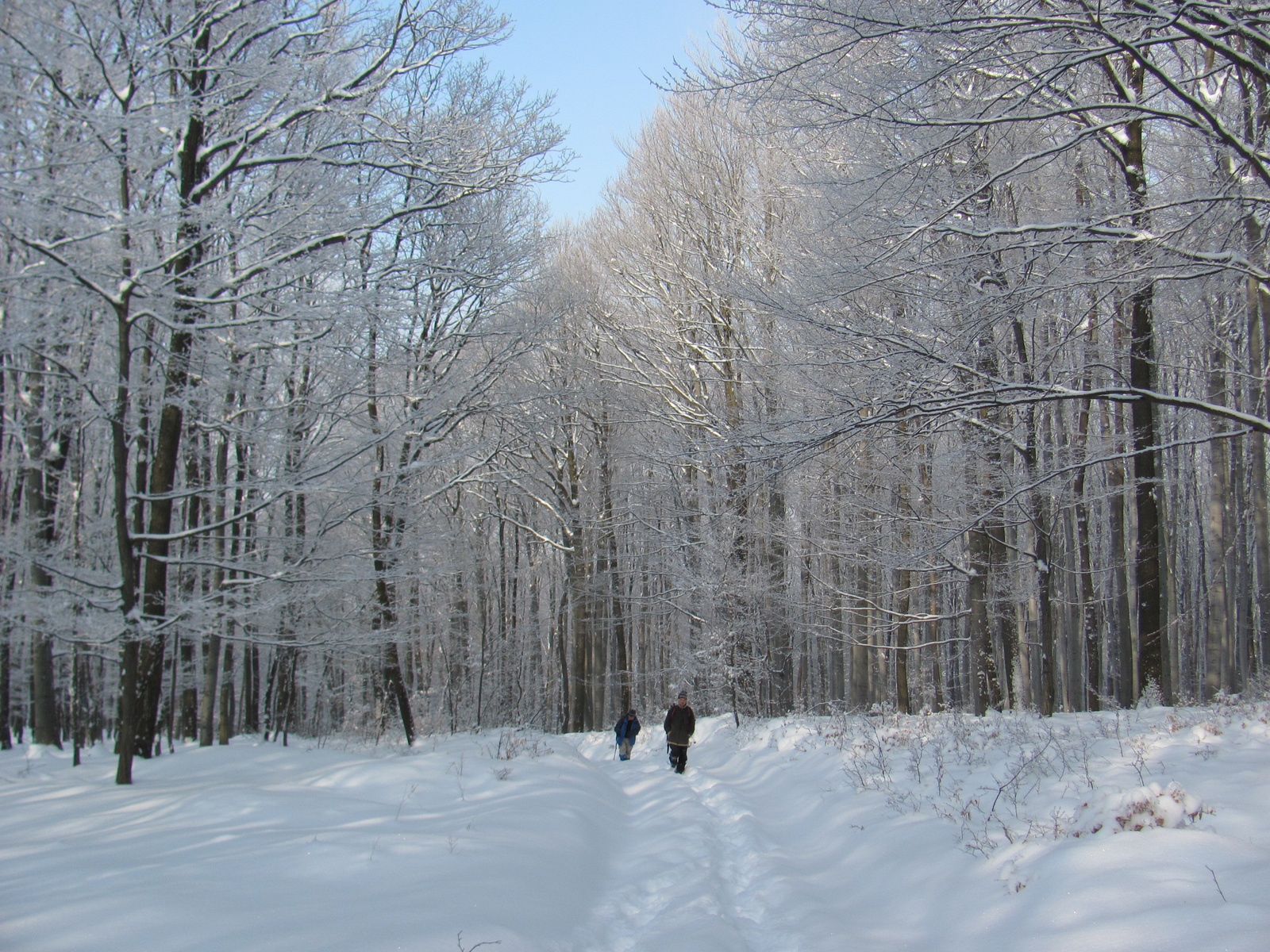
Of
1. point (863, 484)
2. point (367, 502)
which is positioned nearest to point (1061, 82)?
Answer: point (863, 484)

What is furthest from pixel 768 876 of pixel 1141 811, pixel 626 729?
pixel 626 729

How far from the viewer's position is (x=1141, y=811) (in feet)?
14.6

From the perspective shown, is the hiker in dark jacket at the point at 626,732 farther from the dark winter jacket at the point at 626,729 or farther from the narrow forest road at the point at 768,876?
the narrow forest road at the point at 768,876

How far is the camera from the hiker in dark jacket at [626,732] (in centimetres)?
1605

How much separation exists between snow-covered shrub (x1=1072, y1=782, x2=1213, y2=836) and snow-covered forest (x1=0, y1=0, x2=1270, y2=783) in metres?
2.25

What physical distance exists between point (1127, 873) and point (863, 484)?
30.7 ft

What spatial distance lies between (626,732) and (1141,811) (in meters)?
12.7

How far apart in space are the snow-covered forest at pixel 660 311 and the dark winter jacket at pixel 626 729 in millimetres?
2879

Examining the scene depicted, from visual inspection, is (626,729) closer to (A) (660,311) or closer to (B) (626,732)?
(B) (626,732)

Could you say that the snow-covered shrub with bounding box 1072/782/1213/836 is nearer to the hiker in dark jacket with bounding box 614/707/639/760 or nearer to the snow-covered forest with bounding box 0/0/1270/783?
the snow-covered forest with bounding box 0/0/1270/783

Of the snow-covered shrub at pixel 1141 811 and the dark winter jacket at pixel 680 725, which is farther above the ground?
the snow-covered shrub at pixel 1141 811

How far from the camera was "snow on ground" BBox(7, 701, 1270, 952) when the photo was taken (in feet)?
11.6

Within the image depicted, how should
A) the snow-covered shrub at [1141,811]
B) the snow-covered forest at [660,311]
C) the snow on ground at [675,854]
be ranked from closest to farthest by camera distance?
1. the snow on ground at [675,854]
2. the snow-covered shrub at [1141,811]
3. the snow-covered forest at [660,311]

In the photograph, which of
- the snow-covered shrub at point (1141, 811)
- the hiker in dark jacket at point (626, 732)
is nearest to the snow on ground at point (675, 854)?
the snow-covered shrub at point (1141, 811)
